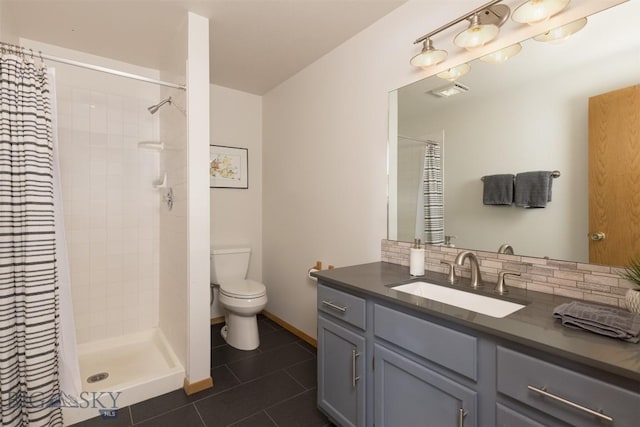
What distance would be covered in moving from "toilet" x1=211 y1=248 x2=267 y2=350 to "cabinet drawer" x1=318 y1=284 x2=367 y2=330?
100 centimetres

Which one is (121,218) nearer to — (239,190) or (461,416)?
(239,190)

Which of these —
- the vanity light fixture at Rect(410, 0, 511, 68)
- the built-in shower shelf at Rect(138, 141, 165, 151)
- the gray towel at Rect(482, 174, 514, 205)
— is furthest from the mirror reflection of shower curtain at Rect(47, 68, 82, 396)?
the gray towel at Rect(482, 174, 514, 205)

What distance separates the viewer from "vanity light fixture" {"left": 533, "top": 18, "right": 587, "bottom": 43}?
3.90ft

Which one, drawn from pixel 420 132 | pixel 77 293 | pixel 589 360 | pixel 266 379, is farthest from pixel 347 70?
pixel 77 293

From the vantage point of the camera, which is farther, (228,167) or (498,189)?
(228,167)

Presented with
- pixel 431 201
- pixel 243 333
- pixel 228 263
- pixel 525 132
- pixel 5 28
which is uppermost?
pixel 5 28

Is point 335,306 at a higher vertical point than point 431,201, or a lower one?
lower

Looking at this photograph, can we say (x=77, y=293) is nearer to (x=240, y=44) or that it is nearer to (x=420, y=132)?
(x=240, y=44)

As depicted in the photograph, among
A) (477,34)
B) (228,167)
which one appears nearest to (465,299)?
(477,34)

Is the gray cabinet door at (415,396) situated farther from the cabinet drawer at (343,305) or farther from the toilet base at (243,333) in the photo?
the toilet base at (243,333)

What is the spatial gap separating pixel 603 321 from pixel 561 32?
1131 mm

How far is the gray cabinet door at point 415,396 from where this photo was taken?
3.31 feet

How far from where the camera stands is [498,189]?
4.74 ft

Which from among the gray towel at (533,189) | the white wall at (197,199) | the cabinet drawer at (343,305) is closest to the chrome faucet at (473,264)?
the gray towel at (533,189)
